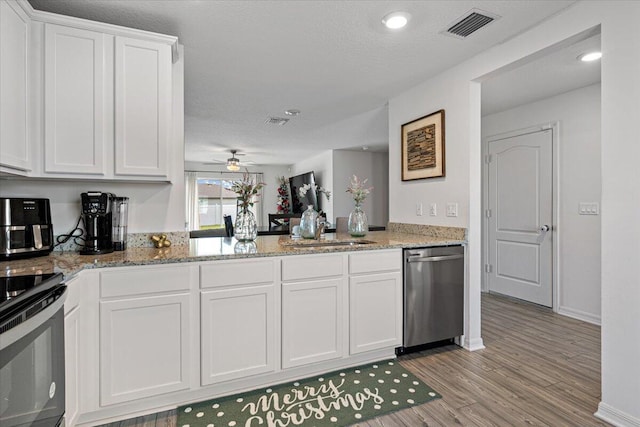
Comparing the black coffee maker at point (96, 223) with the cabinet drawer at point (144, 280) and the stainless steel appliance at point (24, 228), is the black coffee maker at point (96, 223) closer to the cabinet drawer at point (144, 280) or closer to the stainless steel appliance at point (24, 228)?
the stainless steel appliance at point (24, 228)

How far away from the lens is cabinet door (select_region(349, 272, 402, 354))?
2.37m

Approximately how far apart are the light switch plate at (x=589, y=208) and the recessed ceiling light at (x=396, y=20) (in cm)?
277

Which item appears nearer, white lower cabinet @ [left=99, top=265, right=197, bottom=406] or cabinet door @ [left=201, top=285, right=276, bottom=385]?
white lower cabinet @ [left=99, top=265, right=197, bottom=406]

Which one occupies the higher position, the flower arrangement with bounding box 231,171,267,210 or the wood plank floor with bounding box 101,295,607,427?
the flower arrangement with bounding box 231,171,267,210

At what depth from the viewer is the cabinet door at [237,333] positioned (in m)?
1.96

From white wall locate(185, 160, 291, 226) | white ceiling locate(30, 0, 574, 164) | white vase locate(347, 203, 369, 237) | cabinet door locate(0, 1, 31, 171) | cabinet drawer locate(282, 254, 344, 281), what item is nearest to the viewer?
cabinet door locate(0, 1, 31, 171)

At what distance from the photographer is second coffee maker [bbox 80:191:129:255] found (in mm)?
2022

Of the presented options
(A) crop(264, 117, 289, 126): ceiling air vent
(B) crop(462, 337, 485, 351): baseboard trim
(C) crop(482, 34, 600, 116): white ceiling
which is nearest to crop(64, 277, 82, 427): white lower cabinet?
(B) crop(462, 337, 485, 351): baseboard trim

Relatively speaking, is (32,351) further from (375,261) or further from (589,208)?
(589,208)

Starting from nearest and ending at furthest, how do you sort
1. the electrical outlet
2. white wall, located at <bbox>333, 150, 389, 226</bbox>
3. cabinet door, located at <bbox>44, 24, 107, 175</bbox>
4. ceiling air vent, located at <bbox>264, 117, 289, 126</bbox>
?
cabinet door, located at <bbox>44, 24, 107, 175</bbox>, the electrical outlet, ceiling air vent, located at <bbox>264, 117, 289, 126</bbox>, white wall, located at <bbox>333, 150, 389, 226</bbox>

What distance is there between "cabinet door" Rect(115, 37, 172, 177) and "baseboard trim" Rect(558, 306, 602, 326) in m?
4.14

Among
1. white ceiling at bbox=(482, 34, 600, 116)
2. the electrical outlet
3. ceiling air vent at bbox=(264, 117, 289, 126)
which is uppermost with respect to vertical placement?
ceiling air vent at bbox=(264, 117, 289, 126)

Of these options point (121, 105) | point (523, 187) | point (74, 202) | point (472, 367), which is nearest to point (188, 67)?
point (121, 105)

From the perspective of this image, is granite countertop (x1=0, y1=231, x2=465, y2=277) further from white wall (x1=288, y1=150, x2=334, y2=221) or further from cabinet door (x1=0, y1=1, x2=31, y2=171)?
white wall (x1=288, y1=150, x2=334, y2=221)
